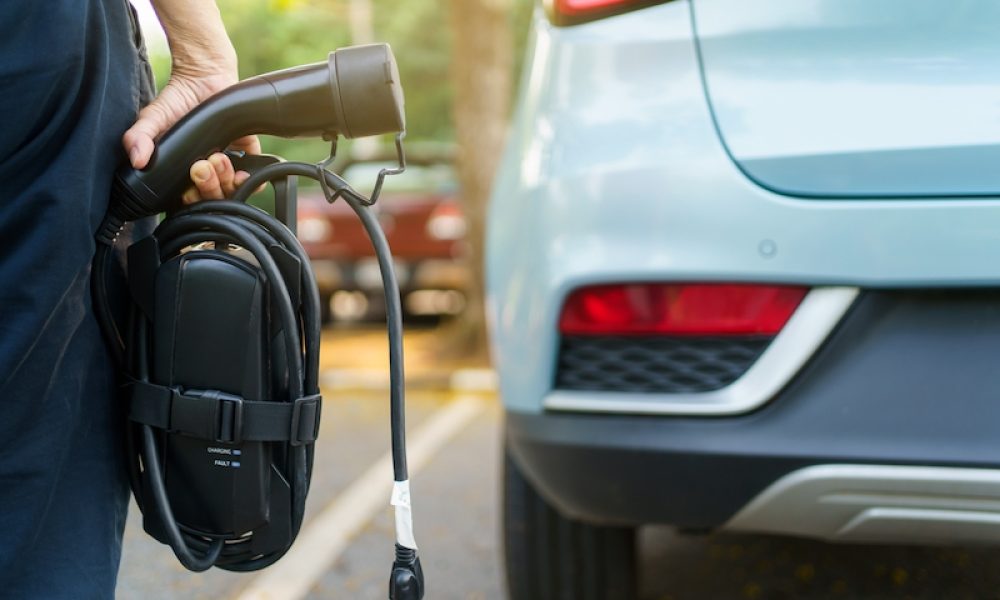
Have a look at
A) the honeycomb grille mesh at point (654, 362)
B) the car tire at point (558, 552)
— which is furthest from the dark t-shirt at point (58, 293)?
the car tire at point (558, 552)

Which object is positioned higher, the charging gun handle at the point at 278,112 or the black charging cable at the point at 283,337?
the charging gun handle at the point at 278,112

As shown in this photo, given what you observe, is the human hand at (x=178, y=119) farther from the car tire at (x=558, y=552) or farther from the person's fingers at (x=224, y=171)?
the car tire at (x=558, y=552)

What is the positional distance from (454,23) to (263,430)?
20.7 ft

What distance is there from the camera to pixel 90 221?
1.21m

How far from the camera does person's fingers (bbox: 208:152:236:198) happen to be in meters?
1.35

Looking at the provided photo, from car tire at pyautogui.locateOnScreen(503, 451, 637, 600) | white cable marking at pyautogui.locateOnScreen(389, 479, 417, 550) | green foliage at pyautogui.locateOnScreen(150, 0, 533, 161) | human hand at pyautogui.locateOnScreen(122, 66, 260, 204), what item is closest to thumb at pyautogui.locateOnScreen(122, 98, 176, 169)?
human hand at pyautogui.locateOnScreen(122, 66, 260, 204)

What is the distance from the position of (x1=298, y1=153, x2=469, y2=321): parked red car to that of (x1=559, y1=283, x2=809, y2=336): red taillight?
22.4ft

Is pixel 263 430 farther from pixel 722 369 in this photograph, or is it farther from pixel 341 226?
pixel 341 226

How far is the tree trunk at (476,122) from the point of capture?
7.24 m

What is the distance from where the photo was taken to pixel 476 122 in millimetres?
7383

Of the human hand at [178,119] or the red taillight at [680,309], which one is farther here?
the red taillight at [680,309]

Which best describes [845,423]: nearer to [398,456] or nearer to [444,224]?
[398,456]

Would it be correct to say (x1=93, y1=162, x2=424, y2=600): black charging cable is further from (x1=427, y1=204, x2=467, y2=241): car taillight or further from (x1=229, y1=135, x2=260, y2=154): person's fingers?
(x1=427, y1=204, x2=467, y2=241): car taillight

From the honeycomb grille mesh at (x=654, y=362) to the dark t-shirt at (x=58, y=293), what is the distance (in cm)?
71
